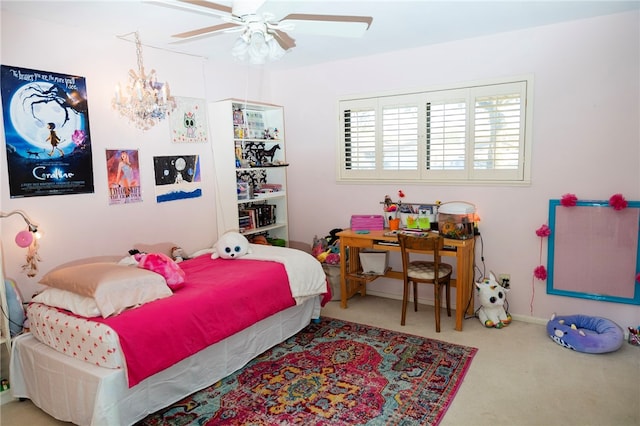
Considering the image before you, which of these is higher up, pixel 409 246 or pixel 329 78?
pixel 329 78

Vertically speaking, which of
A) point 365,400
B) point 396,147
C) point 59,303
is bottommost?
point 365,400

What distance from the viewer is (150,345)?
2.41m

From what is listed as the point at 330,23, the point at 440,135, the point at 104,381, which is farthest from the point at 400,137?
the point at 104,381

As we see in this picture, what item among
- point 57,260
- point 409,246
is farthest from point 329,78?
point 57,260

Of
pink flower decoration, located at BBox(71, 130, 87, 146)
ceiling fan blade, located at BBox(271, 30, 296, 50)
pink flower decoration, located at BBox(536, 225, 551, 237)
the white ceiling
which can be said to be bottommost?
pink flower decoration, located at BBox(536, 225, 551, 237)

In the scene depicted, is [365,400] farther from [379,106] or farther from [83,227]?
[379,106]

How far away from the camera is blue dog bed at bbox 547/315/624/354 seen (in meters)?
3.11

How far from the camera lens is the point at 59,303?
2.60 metres

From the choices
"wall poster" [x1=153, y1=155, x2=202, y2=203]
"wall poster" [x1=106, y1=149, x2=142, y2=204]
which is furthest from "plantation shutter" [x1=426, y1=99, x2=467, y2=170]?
"wall poster" [x1=106, y1=149, x2=142, y2=204]

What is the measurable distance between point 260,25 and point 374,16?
131 centimetres

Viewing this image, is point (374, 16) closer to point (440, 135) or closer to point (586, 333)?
point (440, 135)

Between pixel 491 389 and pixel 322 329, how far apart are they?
1.46 m

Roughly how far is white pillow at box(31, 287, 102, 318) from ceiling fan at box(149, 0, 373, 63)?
1.62 m

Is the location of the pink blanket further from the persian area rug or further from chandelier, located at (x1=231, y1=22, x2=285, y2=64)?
chandelier, located at (x1=231, y1=22, x2=285, y2=64)
